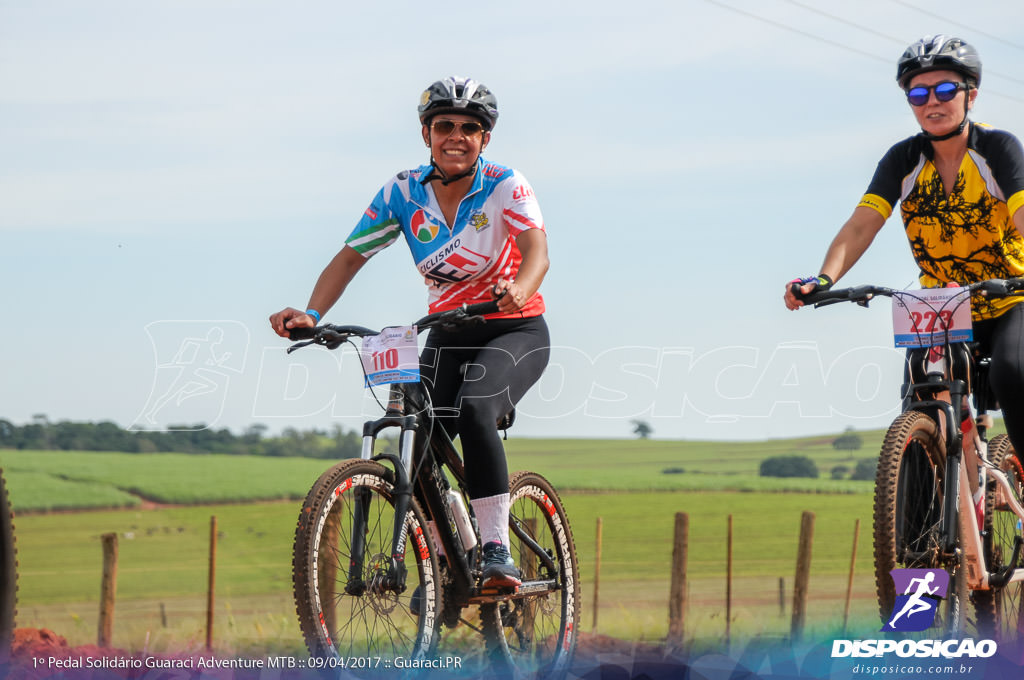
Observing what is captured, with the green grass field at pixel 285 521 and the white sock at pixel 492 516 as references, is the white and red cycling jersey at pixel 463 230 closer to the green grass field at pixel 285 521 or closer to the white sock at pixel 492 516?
the white sock at pixel 492 516

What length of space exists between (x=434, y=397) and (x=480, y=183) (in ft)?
3.52

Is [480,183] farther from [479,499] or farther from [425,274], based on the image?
[479,499]

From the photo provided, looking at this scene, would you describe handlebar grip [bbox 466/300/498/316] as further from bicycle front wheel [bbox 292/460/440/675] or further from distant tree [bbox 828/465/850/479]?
distant tree [bbox 828/465/850/479]

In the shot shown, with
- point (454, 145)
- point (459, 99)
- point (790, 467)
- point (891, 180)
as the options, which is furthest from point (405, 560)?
point (790, 467)

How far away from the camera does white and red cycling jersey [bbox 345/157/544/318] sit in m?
5.81

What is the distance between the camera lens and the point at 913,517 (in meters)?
5.87

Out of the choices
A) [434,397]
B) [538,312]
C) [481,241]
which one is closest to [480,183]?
[481,241]

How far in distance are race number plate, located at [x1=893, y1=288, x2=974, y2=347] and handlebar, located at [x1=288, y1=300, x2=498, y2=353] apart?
210 cm

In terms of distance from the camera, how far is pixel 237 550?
57.6 m

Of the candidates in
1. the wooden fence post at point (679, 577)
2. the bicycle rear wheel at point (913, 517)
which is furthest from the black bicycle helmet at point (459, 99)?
the wooden fence post at point (679, 577)

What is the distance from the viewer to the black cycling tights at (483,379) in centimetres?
557

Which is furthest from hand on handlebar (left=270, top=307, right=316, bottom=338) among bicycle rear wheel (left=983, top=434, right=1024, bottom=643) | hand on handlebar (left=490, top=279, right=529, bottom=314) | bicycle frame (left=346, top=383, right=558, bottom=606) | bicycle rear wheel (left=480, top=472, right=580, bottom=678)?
bicycle rear wheel (left=983, top=434, right=1024, bottom=643)

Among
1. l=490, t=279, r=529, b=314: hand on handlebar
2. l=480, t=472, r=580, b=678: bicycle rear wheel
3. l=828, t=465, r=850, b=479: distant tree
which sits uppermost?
l=490, t=279, r=529, b=314: hand on handlebar

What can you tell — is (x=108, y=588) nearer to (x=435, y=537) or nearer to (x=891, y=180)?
(x=435, y=537)
